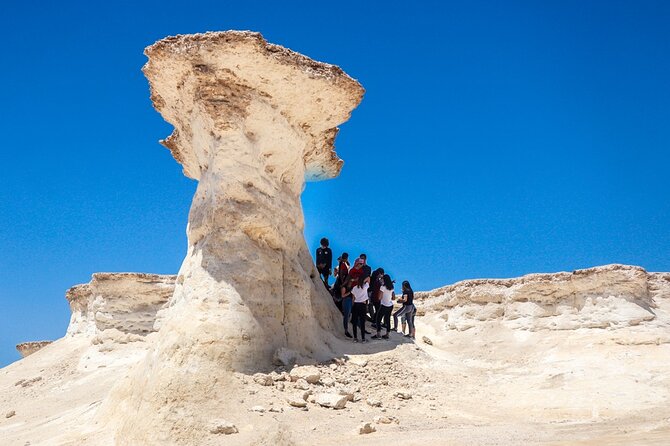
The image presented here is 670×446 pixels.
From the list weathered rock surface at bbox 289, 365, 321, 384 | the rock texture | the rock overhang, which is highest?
the rock overhang

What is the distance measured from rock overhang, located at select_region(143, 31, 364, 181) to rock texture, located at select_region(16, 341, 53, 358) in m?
15.8

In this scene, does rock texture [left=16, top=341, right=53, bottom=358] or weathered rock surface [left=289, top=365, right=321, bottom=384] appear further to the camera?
rock texture [left=16, top=341, right=53, bottom=358]

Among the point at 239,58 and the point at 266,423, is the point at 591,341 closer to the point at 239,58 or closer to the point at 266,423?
the point at 266,423

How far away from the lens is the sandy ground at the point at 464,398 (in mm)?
5594

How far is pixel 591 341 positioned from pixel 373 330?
13.1 feet

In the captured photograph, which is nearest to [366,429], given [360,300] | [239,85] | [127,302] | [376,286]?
[360,300]

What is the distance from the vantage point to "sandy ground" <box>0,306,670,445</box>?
5.59 m

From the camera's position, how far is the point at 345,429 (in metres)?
5.94

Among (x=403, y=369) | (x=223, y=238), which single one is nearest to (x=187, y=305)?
(x=223, y=238)

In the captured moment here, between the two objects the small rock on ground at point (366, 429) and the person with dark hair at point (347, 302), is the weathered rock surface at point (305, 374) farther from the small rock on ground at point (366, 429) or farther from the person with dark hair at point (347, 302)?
the person with dark hair at point (347, 302)

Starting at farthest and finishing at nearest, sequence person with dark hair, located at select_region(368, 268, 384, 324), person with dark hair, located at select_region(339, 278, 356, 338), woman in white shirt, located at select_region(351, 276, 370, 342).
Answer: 1. person with dark hair, located at select_region(368, 268, 384, 324)
2. person with dark hair, located at select_region(339, 278, 356, 338)
3. woman in white shirt, located at select_region(351, 276, 370, 342)

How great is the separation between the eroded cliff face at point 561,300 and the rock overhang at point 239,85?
589 centimetres

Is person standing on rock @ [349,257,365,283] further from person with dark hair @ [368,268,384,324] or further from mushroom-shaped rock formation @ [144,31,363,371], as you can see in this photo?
mushroom-shaped rock formation @ [144,31,363,371]

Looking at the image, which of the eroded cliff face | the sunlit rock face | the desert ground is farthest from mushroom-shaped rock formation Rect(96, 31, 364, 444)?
the sunlit rock face
